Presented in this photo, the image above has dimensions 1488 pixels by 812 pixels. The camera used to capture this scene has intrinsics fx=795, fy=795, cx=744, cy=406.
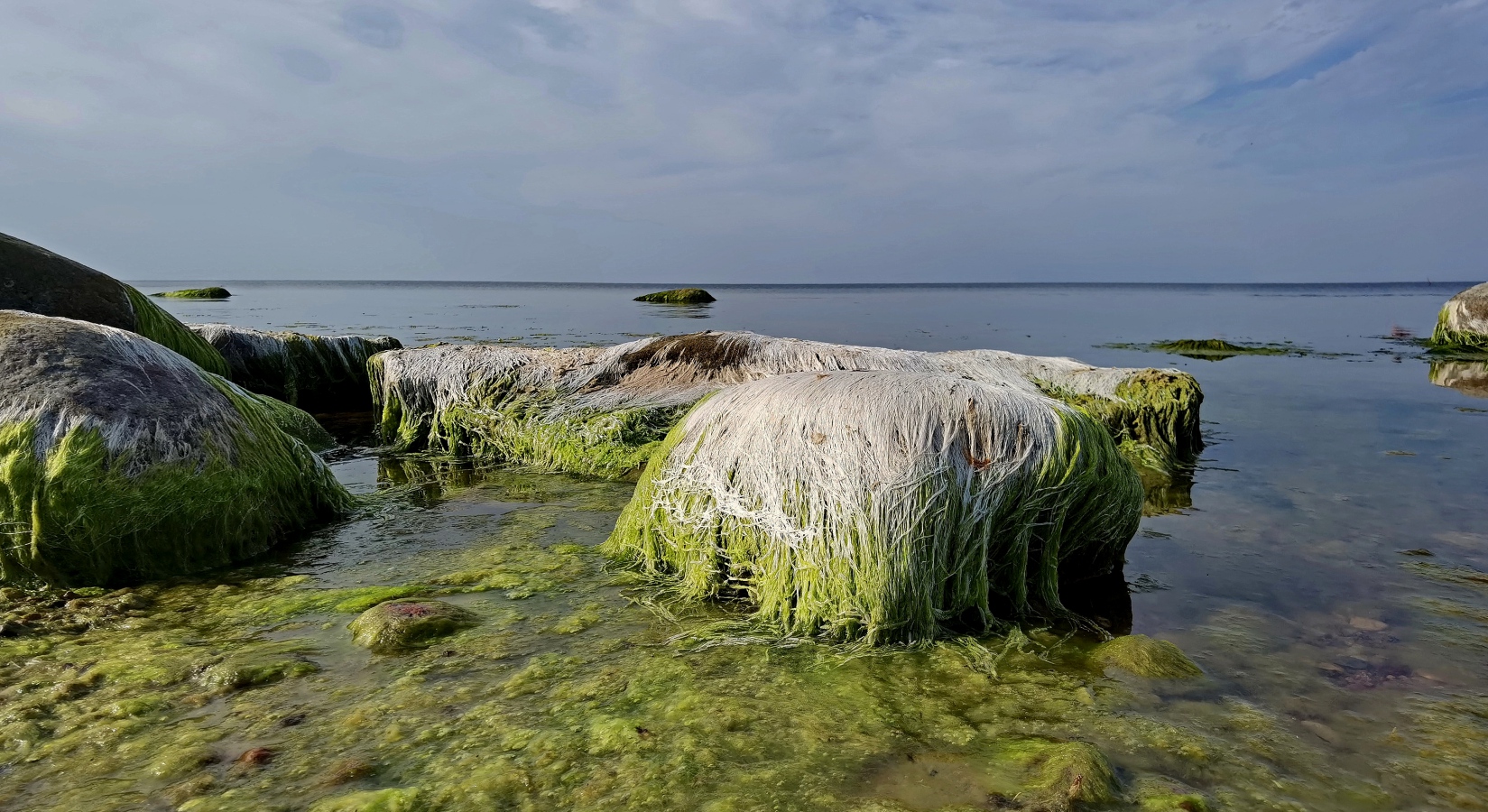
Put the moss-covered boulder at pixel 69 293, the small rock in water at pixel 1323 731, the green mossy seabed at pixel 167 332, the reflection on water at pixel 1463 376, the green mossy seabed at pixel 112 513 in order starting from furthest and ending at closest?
the reflection on water at pixel 1463 376 < the green mossy seabed at pixel 167 332 < the moss-covered boulder at pixel 69 293 < the green mossy seabed at pixel 112 513 < the small rock in water at pixel 1323 731

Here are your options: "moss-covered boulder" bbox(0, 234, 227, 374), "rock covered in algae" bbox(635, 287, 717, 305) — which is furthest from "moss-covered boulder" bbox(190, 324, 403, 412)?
"rock covered in algae" bbox(635, 287, 717, 305)

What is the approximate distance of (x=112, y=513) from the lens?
420 cm

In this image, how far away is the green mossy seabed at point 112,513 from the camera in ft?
13.4

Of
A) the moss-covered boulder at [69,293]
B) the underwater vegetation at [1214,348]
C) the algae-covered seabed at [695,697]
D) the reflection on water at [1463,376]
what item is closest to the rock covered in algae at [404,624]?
the algae-covered seabed at [695,697]

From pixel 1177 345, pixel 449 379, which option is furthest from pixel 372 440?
pixel 1177 345

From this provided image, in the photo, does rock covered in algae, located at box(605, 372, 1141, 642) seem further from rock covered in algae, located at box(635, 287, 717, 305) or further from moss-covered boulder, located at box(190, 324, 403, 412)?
rock covered in algae, located at box(635, 287, 717, 305)

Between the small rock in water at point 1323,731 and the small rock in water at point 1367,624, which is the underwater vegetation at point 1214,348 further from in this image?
the small rock in water at point 1323,731

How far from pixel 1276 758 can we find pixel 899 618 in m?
1.41

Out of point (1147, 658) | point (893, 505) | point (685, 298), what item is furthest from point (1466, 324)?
point (685, 298)

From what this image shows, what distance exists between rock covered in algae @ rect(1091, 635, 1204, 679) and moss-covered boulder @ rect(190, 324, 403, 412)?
10138 mm

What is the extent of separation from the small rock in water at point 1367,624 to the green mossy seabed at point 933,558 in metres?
1.04

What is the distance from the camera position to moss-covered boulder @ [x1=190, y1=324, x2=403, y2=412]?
34.4 feet

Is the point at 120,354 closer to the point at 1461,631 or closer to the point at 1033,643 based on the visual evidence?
the point at 1033,643

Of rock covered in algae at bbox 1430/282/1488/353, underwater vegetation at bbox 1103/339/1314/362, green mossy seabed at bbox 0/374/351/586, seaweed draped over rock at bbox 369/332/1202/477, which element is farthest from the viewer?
underwater vegetation at bbox 1103/339/1314/362
